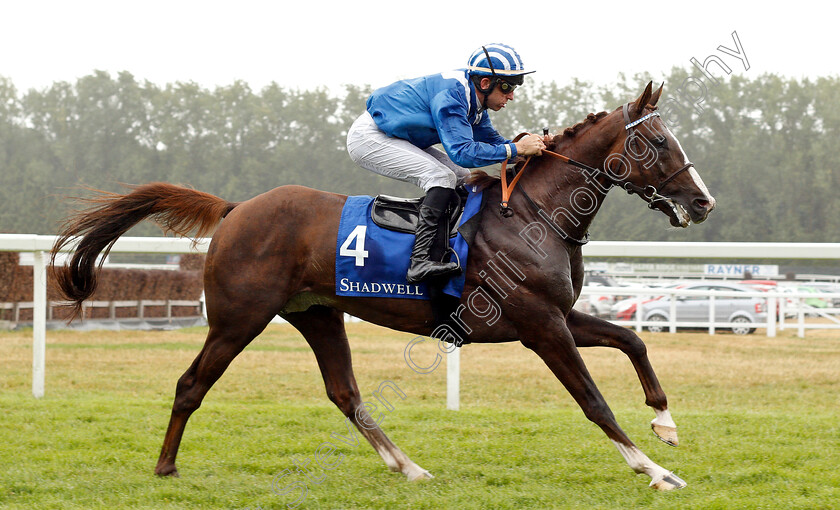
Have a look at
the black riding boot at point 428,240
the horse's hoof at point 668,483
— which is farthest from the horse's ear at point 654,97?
the horse's hoof at point 668,483

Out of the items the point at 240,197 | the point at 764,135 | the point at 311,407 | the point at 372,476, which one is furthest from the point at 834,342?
the point at 240,197

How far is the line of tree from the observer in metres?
35.3

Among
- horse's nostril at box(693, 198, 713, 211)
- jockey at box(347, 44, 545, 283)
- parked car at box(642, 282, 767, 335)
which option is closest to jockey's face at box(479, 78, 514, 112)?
jockey at box(347, 44, 545, 283)

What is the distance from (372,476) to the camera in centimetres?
432

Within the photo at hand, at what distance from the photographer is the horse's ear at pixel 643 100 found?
3912 mm

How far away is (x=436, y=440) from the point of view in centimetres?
509

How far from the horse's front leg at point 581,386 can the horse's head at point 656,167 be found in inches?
31.3

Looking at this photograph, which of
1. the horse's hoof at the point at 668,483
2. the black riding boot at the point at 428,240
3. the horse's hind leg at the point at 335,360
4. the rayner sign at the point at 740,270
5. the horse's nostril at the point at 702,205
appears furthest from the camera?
the rayner sign at the point at 740,270

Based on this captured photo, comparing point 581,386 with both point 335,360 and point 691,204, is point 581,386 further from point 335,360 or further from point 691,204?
point 335,360

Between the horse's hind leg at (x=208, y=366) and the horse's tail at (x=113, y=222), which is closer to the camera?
the horse's hind leg at (x=208, y=366)

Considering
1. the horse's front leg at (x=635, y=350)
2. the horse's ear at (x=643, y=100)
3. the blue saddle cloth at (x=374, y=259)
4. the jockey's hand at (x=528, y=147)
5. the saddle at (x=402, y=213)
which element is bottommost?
the horse's front leg at (x=635, y=350)

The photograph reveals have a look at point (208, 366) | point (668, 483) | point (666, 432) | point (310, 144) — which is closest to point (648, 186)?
point (666, 432)

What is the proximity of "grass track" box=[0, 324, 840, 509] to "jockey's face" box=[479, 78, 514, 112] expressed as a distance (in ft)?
6.49

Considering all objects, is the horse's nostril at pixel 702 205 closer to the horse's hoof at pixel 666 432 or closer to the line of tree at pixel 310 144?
the horse's hoof at pixel 666 432
